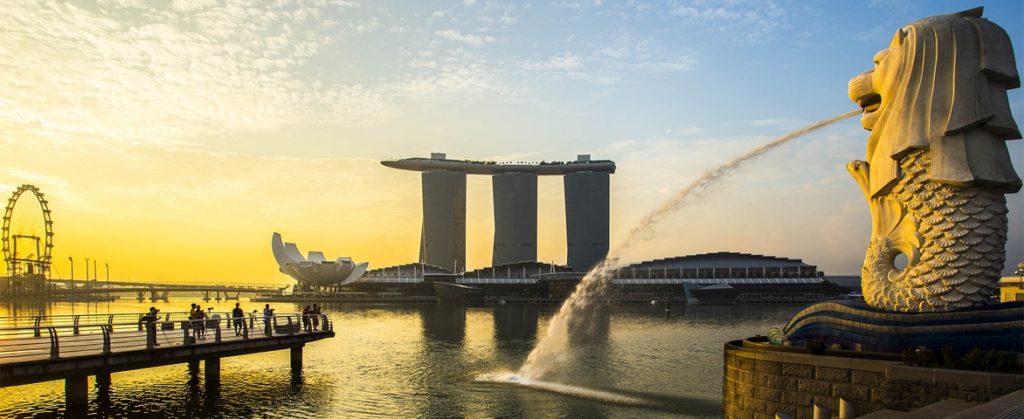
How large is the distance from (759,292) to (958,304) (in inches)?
5116

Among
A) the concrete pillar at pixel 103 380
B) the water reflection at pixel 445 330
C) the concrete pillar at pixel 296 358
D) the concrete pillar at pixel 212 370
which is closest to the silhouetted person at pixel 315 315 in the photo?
the concrete pillar at pixel 296 358

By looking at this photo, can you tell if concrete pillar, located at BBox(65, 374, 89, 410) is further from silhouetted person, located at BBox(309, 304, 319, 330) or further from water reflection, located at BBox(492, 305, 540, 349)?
water reflection, located at BBox(492, 305, 540, 349)

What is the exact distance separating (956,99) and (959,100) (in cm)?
7

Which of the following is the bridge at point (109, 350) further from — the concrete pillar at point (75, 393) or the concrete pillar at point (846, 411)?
the concrete pillar at point (846, 411)

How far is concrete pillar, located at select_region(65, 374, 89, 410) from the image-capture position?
23.4 metres

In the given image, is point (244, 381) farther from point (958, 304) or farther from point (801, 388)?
point (958, 304)

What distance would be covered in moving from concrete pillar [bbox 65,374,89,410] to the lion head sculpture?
24.6 meters

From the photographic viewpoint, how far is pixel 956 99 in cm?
1789

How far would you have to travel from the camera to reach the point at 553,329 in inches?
2319

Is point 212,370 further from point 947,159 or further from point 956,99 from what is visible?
point 956,99

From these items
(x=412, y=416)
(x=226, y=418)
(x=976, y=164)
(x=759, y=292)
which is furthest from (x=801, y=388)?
(x=759, y=292)

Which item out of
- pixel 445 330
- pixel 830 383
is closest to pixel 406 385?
pixel 830 383

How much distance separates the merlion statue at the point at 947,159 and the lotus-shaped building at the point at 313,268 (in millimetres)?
136116

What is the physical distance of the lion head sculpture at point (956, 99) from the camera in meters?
17.8
